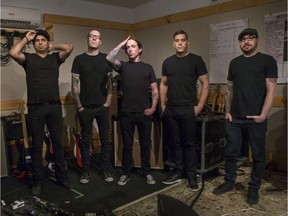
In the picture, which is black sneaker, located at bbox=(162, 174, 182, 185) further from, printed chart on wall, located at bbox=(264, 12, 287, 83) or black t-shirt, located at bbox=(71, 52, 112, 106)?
printed chart on wall, located at bbox=(264, 12, 287, 83)

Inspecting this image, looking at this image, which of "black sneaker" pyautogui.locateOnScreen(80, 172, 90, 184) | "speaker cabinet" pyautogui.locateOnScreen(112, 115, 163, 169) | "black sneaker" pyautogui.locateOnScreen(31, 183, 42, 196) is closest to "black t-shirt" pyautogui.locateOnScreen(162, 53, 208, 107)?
"speaker cabinet" pyautogui.locateOnScreen(112, 115, 163, 169)

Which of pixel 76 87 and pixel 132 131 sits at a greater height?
pixel 76 87

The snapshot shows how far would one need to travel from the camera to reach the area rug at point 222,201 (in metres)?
2.16

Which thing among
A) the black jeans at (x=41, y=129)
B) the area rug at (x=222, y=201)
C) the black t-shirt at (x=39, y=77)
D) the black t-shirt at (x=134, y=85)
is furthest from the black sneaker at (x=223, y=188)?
the black t-shirt at (x=39, y=77)

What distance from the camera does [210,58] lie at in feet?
11.7

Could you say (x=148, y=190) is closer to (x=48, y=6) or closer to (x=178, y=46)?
(x=178, y=46)

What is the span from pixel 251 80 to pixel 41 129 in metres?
1.89

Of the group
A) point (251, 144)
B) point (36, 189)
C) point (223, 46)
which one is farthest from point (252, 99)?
point (36, 189)

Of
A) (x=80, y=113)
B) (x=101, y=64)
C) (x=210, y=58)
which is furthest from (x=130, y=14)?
(x=80, y=113)

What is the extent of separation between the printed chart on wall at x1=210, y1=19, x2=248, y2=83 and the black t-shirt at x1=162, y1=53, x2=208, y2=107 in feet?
3.21

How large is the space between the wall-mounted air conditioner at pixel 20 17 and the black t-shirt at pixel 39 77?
1.10 m

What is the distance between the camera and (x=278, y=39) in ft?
9.50

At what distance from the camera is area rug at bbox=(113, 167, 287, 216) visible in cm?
216

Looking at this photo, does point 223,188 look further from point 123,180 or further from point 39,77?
point 39,77
